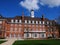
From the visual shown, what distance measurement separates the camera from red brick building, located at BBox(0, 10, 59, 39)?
84.3 metres

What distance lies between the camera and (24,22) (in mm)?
86312

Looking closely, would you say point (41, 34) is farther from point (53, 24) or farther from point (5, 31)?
point (5, 31)

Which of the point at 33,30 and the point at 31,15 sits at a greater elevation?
the point at 31,15

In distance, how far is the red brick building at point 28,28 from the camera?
277 ft

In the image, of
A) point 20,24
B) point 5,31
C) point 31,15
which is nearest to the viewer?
point 5,31

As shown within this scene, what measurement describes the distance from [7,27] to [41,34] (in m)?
18.4

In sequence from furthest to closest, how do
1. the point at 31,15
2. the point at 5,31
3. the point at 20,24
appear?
1. the point at 31,15
2. the point at 20,24
3. the point at 5,31

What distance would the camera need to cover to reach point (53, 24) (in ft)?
298

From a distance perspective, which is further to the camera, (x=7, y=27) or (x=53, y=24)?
(x=53, y=24)

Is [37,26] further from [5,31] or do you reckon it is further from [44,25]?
[5,31]

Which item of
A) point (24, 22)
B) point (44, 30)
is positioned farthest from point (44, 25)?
point (24, 22)

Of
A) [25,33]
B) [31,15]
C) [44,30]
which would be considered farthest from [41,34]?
[31,15]

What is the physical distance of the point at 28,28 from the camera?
8600 cm

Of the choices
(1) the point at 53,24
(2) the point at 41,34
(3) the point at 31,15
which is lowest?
(2) the point at 41,34
